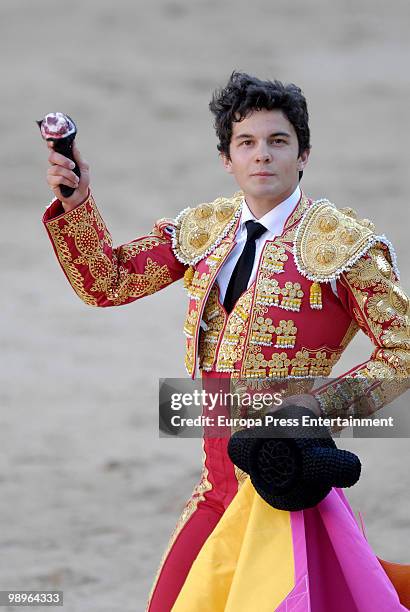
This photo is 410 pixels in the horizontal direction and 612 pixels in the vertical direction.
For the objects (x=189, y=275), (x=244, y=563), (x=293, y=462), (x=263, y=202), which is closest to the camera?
(x=293, y=462)

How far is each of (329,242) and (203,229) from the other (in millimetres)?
384

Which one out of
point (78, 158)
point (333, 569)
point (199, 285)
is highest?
Answer: point (78, 158)

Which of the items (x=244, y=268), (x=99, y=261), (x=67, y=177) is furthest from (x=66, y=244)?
(x=244, y=268)

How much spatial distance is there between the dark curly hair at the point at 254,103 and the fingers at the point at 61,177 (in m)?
0.37

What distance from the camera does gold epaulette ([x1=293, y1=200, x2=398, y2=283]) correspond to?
3.02 metres

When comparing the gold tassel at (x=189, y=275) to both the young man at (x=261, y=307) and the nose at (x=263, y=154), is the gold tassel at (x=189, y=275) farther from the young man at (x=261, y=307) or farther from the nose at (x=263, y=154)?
the nose at (x=263, y=154)

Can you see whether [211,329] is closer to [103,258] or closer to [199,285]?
[199,285]

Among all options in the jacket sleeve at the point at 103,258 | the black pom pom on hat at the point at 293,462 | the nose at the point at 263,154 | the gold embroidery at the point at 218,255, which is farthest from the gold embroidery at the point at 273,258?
the black pom pom on hat at the point at 293,462

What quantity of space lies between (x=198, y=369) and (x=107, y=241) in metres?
0.39

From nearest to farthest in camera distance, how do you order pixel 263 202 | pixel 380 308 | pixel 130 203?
pixel 380 308
pixel 263 202
pixel 130 203

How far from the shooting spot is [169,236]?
133 inches

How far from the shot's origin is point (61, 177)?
10.0 ft

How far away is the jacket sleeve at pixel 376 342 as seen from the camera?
2922 mm

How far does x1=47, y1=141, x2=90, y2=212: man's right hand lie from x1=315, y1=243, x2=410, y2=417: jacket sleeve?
650mm
